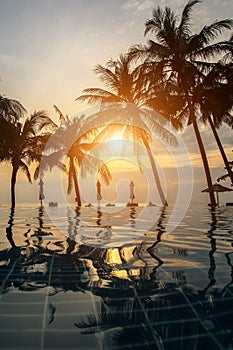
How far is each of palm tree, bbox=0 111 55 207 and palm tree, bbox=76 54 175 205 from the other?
493cm

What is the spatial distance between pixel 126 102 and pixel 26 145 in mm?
8906

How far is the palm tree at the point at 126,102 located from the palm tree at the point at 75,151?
3.08 meters

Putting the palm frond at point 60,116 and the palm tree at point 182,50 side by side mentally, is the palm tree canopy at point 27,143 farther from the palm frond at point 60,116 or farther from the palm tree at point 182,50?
the palm tree at point 182,50

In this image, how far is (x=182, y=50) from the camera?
1856cm

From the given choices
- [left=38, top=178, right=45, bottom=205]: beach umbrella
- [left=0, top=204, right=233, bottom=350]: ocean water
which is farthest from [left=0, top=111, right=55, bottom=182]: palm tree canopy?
[left=0, top=204, right=233, bottom=350]: ocean water

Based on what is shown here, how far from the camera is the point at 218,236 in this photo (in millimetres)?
6383

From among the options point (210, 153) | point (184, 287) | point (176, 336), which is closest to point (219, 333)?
point (176, 336)

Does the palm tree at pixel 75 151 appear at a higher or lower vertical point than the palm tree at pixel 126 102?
lower

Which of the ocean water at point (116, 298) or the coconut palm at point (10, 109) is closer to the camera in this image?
the ocean water at point (116, 298)

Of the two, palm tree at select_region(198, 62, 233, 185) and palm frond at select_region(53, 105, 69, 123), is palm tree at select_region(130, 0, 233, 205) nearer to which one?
palm tree at select_region(198, 62, 233, 185)

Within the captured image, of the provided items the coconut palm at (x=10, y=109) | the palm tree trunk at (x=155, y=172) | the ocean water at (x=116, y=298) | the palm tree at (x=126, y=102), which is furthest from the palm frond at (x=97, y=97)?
the ocean water at (x=116, y=298)

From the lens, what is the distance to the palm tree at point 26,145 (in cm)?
2442

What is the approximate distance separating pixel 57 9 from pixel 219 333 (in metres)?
16.6

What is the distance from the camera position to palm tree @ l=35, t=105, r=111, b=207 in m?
25.5
